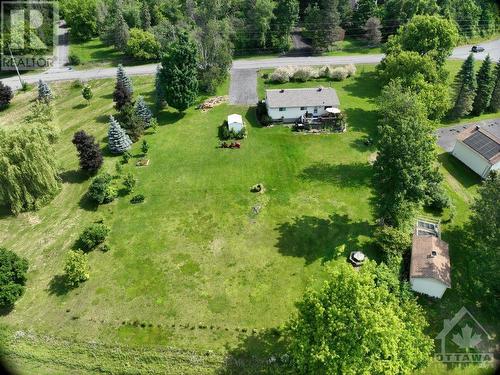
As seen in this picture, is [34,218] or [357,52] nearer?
[34,218]

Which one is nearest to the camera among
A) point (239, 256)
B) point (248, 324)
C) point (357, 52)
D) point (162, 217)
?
point (248, 324)

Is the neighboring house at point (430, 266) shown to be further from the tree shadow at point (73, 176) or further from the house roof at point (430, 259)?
the tree shadow at point (73, 176)

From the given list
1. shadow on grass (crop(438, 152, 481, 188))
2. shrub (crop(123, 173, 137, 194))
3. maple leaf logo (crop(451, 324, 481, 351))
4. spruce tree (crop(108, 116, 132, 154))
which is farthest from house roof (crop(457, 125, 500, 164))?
spruce tree (crop(108, 116, 132, 154))

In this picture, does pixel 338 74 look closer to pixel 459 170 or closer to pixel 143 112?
pixel 459 170

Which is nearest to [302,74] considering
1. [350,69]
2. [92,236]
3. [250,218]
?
[350,69]

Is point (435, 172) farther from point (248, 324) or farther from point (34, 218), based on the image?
point (34, 218)

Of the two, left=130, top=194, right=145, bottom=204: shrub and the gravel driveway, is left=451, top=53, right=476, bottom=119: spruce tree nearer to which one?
the gravel driveway

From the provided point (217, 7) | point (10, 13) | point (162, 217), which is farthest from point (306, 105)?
point (10, 13)
